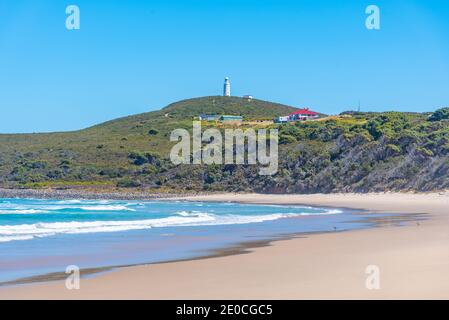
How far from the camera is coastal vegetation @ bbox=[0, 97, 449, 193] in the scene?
5256cm

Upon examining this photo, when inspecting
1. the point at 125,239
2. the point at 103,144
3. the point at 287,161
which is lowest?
the point at 125,239

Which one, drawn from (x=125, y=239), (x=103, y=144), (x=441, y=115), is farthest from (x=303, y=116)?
(x=125, y=239)

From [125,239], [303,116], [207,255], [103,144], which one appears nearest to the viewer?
[207,255]

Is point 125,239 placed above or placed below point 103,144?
below

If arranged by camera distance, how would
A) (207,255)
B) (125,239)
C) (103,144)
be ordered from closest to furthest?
(207,255), (125,239), (103,144)

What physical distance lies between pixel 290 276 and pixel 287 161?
52873mm

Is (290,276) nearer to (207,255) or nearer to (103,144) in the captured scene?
(207,255)

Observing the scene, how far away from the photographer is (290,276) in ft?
36.2

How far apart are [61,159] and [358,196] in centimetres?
4317

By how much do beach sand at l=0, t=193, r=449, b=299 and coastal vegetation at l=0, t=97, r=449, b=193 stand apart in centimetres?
3313

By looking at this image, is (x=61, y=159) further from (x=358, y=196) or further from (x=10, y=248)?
(x=10, y=248)

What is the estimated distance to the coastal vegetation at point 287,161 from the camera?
172 ft

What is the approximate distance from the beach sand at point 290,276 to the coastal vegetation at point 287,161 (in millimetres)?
33132
